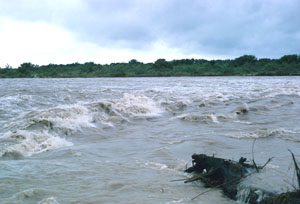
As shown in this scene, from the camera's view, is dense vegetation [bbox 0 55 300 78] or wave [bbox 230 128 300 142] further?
dense vegetation [bbox 0 55 300 78]

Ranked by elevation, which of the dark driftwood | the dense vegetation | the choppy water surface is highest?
the dense vegetation

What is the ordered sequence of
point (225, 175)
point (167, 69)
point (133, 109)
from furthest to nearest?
point (167, 69) → point (133, 109) → point (225, 175)

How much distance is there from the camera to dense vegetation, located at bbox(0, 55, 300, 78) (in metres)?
67.8

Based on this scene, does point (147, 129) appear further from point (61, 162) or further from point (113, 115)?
point (61, 162)

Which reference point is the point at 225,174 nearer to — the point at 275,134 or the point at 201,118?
the point at 275,134

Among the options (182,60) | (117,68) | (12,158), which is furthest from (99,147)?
(182,60)

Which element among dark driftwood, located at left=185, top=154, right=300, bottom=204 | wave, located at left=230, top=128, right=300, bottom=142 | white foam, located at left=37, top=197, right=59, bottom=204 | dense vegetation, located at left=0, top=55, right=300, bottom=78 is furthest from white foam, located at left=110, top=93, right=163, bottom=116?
dense vegetation, located at left=0, top=55, right=300, bottom=78

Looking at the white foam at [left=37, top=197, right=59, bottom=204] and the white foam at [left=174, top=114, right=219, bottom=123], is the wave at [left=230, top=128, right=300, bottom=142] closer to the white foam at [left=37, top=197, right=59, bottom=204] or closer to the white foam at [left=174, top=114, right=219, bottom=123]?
the white foam at [left=174, top=114, right=219, bottom=123]

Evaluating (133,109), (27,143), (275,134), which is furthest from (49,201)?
(133,109)

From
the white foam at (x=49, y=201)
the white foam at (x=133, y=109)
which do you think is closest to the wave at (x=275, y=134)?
the white foam at (x=49, y=201)

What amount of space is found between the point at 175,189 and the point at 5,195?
174 centimetres

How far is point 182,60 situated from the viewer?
96250 millimetres

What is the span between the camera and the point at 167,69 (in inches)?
3312

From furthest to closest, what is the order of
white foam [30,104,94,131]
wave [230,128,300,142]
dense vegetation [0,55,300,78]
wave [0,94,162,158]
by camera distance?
dense vegetation [0,55,300,78], white foam [30,104,94,131], wave [230,128,300,142], wave [0,94,162,158]
